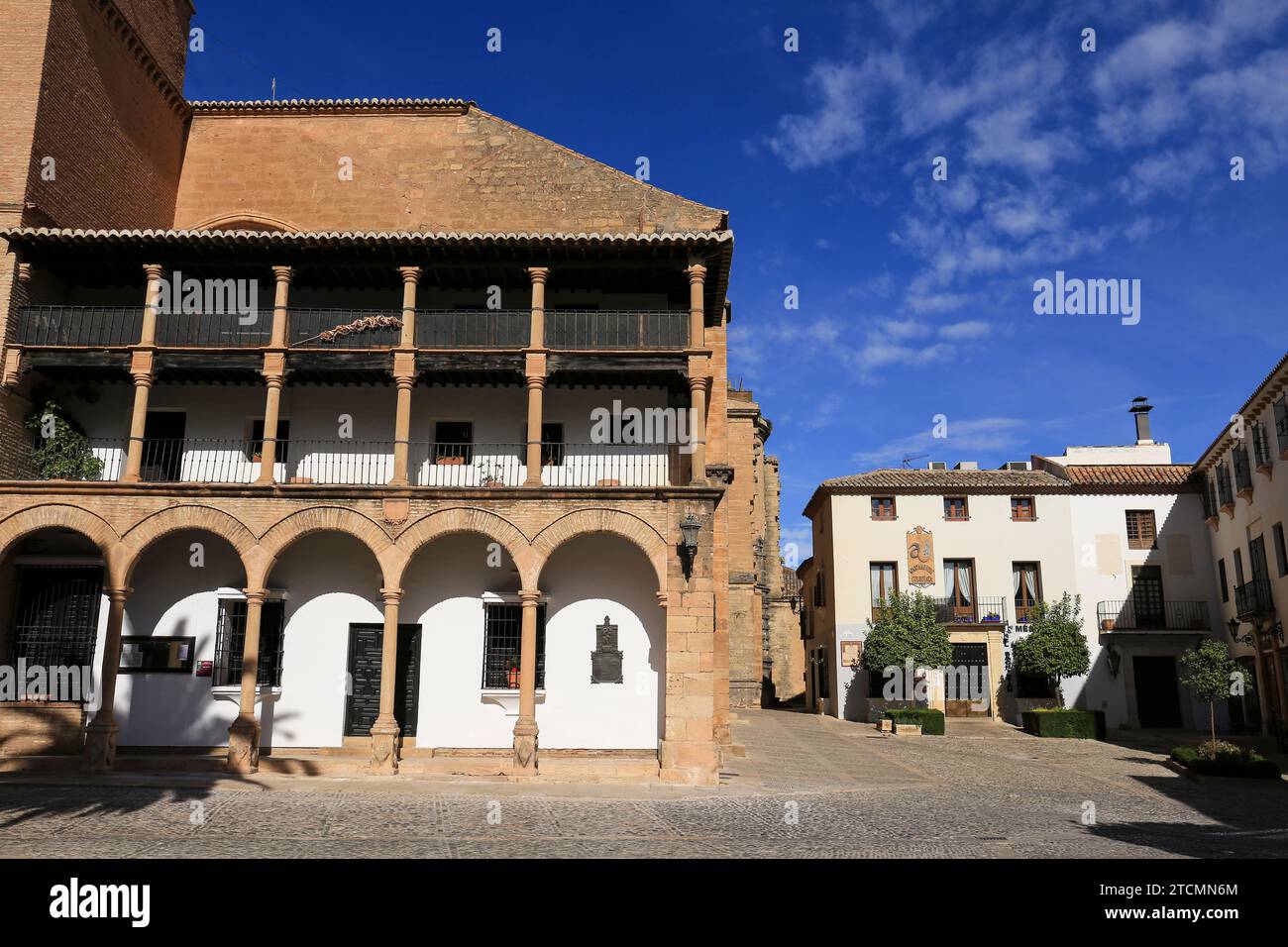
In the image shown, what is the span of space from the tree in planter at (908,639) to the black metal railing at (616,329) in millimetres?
16092

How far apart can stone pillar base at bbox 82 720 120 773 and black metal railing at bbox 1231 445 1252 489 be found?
1186 inches

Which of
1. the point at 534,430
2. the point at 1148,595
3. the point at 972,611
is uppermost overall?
the point at 534,430

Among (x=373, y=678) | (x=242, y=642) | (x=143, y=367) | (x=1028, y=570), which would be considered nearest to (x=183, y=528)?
(x=242, y=642)

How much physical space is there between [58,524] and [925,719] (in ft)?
76.6

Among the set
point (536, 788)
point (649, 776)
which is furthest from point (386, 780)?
point (649, 776)

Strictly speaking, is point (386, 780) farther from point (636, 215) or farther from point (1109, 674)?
point (1109, 674)

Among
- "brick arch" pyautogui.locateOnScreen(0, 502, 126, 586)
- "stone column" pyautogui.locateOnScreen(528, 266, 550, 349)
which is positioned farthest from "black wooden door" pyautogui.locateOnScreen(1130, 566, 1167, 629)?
"brick arch" pyautogui.locateOnScreen(0, 502, 126, 586)

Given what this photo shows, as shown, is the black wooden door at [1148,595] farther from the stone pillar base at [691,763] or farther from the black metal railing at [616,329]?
the stone pillar base at [691,763]

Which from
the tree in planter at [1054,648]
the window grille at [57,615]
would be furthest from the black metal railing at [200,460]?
the tree in planter at [1054,648]

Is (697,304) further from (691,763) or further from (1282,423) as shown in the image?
(1282,423)

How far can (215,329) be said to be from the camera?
19.9 m

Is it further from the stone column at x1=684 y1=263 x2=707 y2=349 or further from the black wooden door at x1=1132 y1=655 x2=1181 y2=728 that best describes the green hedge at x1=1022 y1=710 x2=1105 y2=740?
the stone column at x1=684 y1=263 x2=707 y2=349

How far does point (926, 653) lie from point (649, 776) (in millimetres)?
16468
